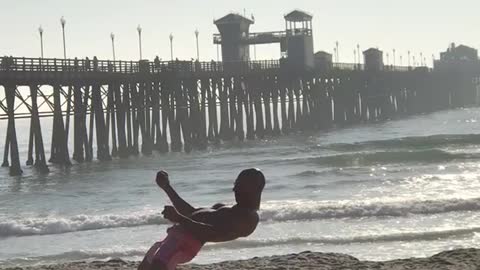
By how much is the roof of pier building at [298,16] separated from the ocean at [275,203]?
20131 millimetres

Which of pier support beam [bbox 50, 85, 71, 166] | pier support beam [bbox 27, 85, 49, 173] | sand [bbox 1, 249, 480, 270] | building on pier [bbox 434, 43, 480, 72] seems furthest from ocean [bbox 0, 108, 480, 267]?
building on pier [bbox 434, 43, 480, 72]

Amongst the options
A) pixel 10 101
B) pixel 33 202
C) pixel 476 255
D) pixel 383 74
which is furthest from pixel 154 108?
pixel 383 74

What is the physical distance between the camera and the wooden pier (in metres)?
30.3

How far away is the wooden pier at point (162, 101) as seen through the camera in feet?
99.3

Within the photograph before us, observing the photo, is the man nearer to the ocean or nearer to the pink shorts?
the pink shorts

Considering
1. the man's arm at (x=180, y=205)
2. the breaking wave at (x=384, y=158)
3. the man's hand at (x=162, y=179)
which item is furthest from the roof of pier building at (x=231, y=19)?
the man's hand at (x=162, y=179)

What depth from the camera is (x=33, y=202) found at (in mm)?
21656

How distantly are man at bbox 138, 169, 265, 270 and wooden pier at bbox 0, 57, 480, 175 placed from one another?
24443mm

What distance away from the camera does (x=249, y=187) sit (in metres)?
4.05

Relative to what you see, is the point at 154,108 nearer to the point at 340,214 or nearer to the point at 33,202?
the point at 33,202

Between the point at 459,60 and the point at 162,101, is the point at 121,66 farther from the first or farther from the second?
the point at 459,60

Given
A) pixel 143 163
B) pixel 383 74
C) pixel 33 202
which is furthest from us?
pixel 383 74

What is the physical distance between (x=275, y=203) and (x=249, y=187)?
14167mm

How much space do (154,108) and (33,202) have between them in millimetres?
16188
